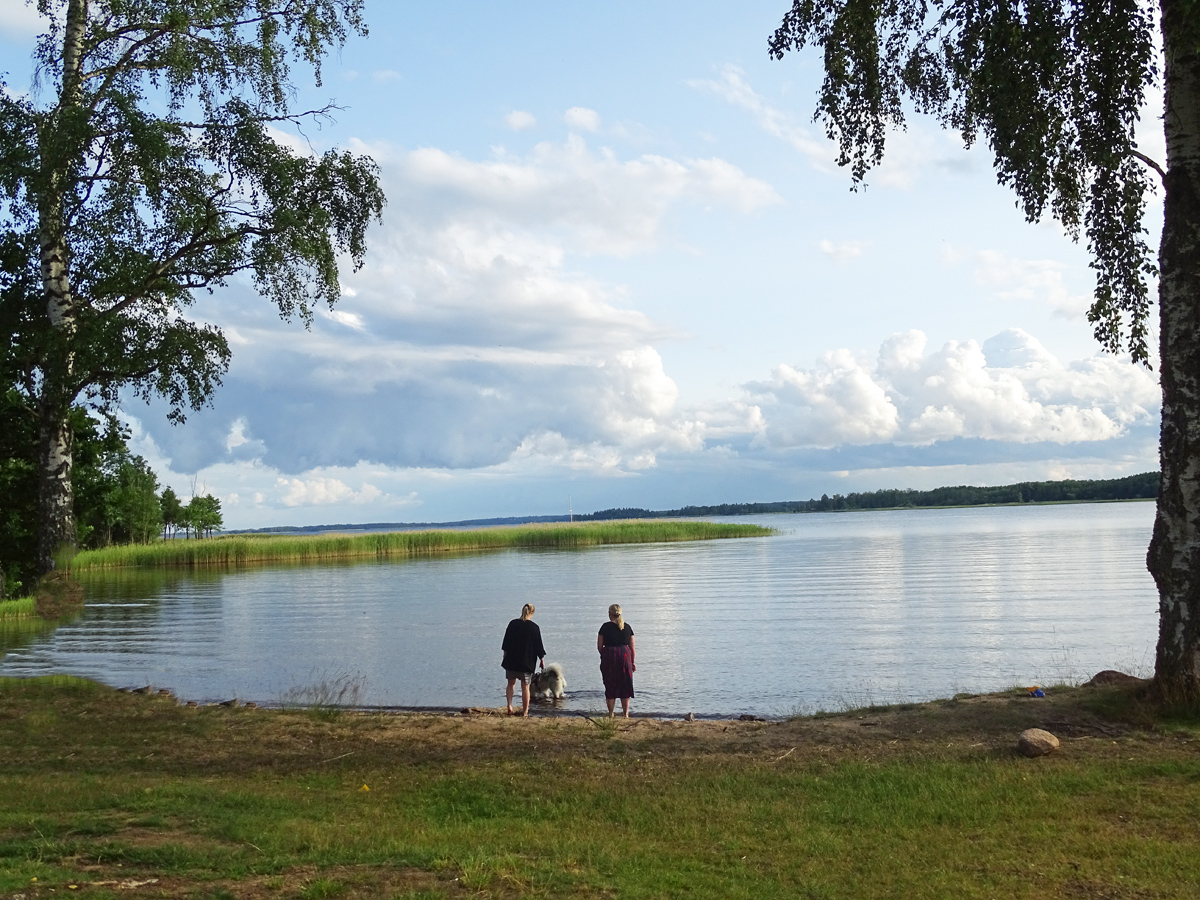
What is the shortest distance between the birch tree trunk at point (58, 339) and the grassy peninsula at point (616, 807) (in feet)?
14.9

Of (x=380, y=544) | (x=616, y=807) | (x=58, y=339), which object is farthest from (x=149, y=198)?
(x=380, y=544)

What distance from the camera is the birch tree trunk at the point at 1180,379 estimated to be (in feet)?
33.0

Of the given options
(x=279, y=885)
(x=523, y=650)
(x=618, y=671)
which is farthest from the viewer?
(x=523, y=650)

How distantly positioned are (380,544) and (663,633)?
5324 cm

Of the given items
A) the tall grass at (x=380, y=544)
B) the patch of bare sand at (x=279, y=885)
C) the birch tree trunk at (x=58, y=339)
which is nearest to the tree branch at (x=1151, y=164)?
the patch of bare sand at (x=279, y=885)

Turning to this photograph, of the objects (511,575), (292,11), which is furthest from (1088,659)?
(511,575)

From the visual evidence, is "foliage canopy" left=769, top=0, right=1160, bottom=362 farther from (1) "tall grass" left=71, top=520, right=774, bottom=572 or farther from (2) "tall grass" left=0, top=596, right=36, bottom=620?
(1) "tall grass" left=71, top=520, right=774, bottom=572

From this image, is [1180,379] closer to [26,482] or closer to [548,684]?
[548,684]

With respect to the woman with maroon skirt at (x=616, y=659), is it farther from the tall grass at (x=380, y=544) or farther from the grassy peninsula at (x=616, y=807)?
the tall grass at (x=380, y=544)

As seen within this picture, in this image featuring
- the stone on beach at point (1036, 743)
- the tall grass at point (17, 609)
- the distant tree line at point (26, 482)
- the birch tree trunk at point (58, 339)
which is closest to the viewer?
the stone on beach at point (1036, 743)

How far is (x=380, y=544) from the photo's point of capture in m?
76.1

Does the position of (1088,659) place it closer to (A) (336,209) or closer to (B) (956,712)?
(B) (956,712)

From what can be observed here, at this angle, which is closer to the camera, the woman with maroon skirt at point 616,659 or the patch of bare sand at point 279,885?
the patch of bare sand at point 279,885

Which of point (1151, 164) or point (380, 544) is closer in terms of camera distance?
point (1151, 164)
